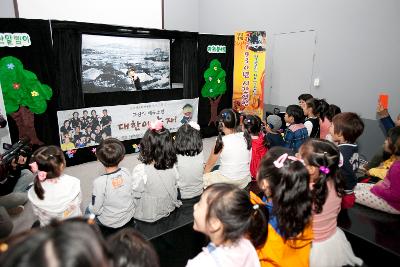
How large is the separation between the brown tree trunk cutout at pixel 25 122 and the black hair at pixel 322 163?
123 inches

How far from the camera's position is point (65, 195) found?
1721mm

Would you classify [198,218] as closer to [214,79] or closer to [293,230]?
[293,230]

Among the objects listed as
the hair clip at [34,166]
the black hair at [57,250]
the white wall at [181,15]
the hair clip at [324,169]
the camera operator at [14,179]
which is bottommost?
the camera operator at [14,179]

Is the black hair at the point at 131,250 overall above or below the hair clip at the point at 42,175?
above

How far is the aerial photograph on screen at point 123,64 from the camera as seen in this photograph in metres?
3.74

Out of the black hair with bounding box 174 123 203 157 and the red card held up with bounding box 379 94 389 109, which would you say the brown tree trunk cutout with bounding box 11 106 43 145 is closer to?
the black hair with bounding box 174 123 203 157

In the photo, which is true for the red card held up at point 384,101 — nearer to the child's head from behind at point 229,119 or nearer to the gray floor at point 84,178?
the child's head from behind at point 229,119

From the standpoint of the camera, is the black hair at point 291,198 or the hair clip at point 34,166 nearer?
the black hair at point 291,198

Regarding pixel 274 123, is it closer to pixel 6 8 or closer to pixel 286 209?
pixel 286 209

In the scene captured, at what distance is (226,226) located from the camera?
1071mm

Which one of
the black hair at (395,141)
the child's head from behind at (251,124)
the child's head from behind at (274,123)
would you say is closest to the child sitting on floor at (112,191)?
the child's head from behind at (251,124)

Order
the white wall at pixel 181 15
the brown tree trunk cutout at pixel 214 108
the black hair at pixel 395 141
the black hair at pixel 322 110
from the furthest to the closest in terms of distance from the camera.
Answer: the white wall at pixel 181 15
the brown tree trunk cutout at pixel 214 108
the black hair at pixel 322 110
the black hair at pixel 395 141

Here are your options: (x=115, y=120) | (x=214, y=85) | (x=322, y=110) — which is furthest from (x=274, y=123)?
(x=115, y=120)

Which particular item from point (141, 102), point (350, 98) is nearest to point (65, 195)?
point (141, 102)
